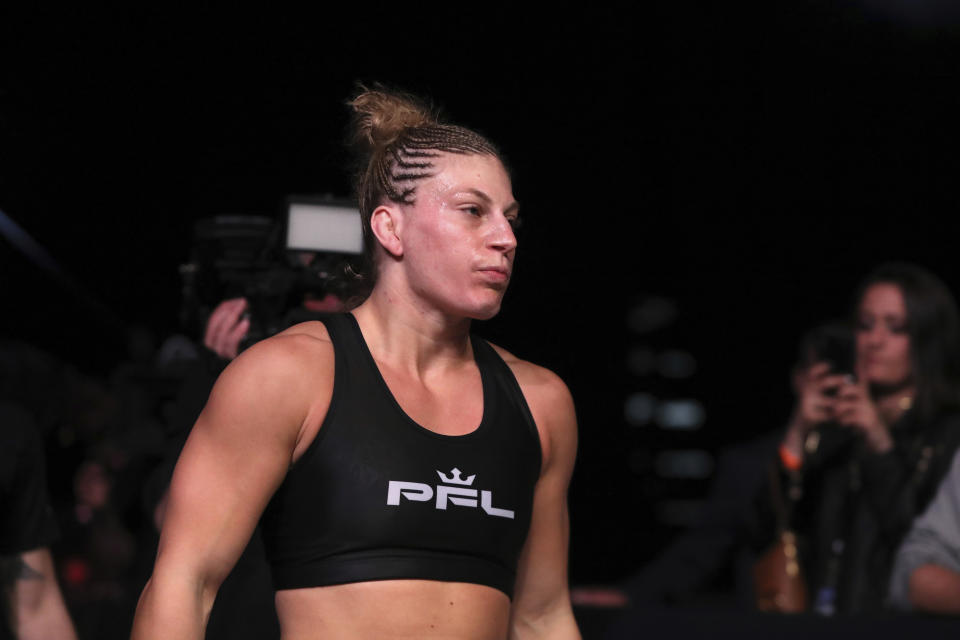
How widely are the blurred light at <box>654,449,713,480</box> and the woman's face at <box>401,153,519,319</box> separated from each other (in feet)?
79.1

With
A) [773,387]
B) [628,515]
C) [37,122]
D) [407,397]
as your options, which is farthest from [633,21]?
[773,387]

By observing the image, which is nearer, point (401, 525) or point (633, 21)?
point (401, 525)

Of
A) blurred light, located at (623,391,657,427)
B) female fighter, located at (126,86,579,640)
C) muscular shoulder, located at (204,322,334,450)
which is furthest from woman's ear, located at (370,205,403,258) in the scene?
blurred light, located at (623,391,657,427)

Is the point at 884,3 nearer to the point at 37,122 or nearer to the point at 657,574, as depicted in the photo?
the point at 657,574

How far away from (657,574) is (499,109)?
3.00 meters

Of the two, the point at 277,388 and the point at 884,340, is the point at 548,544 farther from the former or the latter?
the point at 884,340

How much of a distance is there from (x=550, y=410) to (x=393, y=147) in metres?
0.65

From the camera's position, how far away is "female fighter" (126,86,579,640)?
2.06 meters

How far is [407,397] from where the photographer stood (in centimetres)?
227

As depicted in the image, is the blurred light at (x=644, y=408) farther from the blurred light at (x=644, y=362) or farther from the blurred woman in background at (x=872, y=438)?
the blurred woman in background at (x=872, y=438)

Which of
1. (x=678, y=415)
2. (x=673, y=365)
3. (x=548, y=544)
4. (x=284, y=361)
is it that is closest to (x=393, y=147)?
(x=284, y=361)

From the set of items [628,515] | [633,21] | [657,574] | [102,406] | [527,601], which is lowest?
[628,515]

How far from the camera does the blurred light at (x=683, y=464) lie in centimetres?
2667

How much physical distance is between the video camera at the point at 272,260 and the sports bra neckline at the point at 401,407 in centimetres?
49
